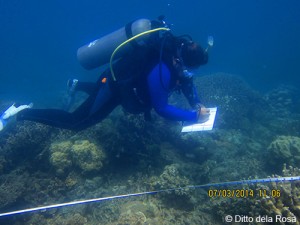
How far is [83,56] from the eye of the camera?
21.7ft

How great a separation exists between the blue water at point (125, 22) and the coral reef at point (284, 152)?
22.8 m

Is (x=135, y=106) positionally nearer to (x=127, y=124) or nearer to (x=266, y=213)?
(x=127, y=124)

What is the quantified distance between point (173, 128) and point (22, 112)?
14.8 feet

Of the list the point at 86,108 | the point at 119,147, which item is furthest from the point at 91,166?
the point at 86,108

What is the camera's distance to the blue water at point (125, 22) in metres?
42.3

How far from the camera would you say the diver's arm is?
15.8ft

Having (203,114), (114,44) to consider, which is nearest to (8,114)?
(114,44)

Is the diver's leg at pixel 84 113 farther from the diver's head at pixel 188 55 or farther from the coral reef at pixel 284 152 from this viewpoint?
the coral reef at pixel 284 152

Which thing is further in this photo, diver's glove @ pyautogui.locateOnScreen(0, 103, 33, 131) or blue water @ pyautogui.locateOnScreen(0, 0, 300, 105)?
blue water @ pyautogui.locateOnScreen(0, 0, 300, 105)

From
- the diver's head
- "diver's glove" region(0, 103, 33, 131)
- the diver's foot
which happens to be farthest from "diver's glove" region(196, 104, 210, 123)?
"diver's glove" region(0, 103, 33, 131)

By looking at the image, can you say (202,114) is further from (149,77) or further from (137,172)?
(137,172)

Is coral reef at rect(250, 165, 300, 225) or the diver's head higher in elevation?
the diver's head
